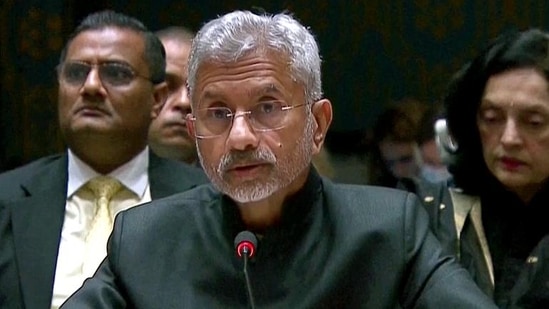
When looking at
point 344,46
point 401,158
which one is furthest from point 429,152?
point 344,46

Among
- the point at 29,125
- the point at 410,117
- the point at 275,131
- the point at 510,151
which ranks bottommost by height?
the point at 29,125

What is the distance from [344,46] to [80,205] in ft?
5.15

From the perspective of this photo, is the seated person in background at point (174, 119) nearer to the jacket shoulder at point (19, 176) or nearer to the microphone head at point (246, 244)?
the jacket shoulder at point (19, 176)

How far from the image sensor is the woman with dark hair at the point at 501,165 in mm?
1881

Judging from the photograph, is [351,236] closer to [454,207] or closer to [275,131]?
[275,131]

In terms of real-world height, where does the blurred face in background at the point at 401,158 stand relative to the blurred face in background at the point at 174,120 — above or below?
below

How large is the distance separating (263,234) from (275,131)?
156 mm

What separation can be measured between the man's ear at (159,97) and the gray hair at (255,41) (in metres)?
0.80

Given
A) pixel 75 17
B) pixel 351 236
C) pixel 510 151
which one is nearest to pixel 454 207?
pixel 510 151

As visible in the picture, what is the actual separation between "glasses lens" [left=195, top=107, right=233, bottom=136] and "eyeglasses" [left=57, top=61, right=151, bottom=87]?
2.44 ft

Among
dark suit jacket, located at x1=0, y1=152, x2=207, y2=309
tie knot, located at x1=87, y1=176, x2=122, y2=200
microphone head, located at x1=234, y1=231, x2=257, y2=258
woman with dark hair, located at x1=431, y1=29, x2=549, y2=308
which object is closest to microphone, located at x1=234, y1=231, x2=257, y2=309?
microphone head, located at x1=234, y1=231, x2=257, y2=258

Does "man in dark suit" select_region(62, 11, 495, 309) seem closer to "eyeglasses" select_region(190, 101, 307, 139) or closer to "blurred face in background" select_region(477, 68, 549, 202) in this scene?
"eyeglasses" select_region(190, 101, 307, 139)

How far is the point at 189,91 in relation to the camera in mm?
1582

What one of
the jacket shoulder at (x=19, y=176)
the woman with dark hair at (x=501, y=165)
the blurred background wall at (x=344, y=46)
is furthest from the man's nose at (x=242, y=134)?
the blurred background wall at (x=344, y=46)
